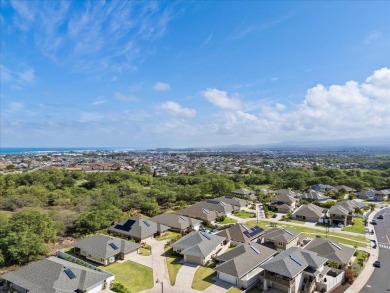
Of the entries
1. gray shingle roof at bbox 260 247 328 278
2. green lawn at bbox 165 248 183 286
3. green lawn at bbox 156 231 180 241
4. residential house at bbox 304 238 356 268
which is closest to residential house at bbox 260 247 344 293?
gray shingle roof at bbox 260 247 328 278

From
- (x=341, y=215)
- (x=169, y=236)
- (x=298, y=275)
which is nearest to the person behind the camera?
(x=298, y=275)

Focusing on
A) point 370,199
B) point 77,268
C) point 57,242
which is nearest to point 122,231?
point 57,242

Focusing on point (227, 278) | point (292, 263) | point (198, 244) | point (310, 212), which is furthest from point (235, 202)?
point (292, 263)

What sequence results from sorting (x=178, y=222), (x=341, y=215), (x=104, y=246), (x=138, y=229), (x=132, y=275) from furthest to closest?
(x=341, y=215)
(x=178, y=222)
(x=138, y=229)
(x=104, y=246)
(x=132, y=275)

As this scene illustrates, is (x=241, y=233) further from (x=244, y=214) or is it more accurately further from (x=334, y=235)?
(x=244, y=214)

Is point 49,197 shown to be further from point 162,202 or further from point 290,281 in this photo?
point 290,281

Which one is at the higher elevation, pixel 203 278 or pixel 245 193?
pixel 245 193
